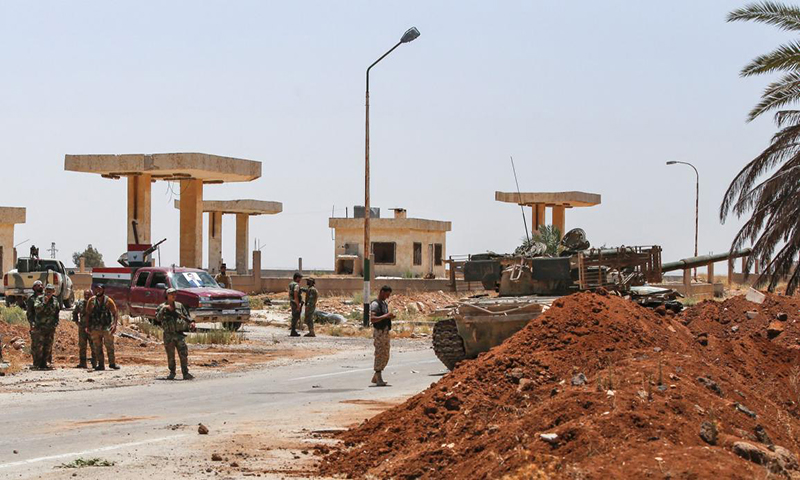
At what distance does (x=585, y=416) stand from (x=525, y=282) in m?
10.0

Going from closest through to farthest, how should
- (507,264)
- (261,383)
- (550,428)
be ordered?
(550,428) < (261,383) < (507,264)

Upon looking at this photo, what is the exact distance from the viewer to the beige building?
191ft

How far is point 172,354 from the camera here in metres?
17.9

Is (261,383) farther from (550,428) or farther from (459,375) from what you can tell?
(550,428)

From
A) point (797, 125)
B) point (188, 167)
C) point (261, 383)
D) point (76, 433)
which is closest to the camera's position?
point (76, 433)

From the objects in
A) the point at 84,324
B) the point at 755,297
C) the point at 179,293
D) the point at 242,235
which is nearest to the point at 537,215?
the point at 242,235

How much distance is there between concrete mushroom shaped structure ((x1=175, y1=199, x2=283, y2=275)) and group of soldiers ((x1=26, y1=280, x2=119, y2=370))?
37.5 metres

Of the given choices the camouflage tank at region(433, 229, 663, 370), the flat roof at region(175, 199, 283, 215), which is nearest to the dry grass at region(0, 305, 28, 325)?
the camouflage tank at region(433, 229, 663, 370)

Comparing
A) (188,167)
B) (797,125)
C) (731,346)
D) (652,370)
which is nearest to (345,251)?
(188,167)

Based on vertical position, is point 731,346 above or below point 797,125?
below

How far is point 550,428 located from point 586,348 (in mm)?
2729

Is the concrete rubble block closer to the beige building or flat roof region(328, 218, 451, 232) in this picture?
the beige building

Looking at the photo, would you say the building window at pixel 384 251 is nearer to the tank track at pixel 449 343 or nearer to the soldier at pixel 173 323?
the soldier at pixel 173 323

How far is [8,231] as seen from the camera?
55.8m
